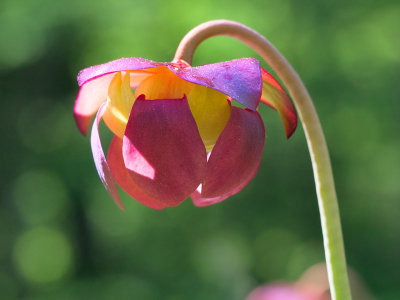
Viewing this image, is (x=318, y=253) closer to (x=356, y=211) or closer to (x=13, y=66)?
(x=356, y=211)

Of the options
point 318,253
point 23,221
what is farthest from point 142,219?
point 318,253

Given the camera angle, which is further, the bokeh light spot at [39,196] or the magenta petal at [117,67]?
the bokeh light spot at [39,196]

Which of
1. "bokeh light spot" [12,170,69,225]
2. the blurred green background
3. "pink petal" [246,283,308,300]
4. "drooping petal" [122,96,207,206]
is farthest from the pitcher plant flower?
"bokeh light spot" [12,170,69,225]

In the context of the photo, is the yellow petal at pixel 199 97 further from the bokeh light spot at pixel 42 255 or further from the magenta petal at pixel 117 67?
the bokeh light spot at pixel 42 255

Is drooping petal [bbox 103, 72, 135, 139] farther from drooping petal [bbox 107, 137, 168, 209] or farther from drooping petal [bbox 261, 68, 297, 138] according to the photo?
drooping petal [bbox 261, 68, 297, 138]

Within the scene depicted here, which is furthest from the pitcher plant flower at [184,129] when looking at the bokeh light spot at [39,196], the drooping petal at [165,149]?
the bokeh light spot at [39,196]

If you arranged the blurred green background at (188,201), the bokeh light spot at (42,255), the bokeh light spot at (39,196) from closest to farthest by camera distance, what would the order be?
1. the blurred green background at (188,201)
2. the bokeh light spot at (39,196)
3. the bokeh light spot at (42,255)

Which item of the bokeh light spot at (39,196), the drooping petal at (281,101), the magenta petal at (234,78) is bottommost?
the bokeh light spot at (39,196)
